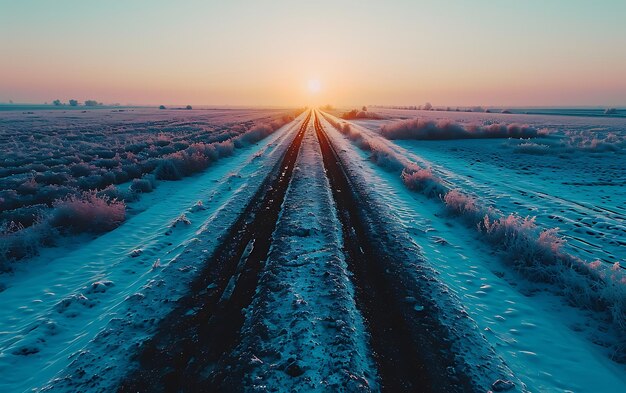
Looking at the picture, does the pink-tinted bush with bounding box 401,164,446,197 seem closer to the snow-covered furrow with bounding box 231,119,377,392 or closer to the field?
the field

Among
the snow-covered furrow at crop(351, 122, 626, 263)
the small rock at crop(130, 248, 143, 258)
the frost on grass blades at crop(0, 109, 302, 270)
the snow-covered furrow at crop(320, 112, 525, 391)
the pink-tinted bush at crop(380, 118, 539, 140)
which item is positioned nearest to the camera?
the snow-covered furrow at crop(320, 112, 525, 391)

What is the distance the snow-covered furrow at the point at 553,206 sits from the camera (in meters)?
8.05

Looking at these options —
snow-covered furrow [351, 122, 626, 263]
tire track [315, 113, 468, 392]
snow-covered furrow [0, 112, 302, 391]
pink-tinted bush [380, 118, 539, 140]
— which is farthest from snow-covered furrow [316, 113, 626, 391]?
pink-tinted bush [380, 118, 539, 140]

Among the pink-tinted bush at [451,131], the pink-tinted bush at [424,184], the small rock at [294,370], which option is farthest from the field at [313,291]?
the pink-tinted bush at [451,131]

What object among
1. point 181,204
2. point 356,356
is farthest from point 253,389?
point 181,204

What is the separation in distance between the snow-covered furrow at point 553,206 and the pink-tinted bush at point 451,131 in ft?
46.9

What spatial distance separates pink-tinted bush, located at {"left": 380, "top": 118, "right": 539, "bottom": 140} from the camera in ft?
105

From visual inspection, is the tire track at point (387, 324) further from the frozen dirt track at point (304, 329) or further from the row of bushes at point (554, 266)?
the row of bushes at point (554, 266)

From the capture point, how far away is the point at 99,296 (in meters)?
5.94

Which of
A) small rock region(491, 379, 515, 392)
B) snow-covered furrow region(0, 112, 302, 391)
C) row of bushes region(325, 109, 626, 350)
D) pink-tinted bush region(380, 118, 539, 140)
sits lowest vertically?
snow-covered furrow region(0, 112, 302, 391)

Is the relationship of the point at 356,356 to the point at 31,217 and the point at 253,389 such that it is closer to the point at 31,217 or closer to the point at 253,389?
the point at 253,389

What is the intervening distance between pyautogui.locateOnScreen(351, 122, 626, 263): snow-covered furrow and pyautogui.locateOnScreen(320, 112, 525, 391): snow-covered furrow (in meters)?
3.73

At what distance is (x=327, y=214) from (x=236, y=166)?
10673 millimetres

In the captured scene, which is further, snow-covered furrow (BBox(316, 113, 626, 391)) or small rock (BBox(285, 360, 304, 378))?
snow-covered furrow (BBox(316, 113, 626, 391))
